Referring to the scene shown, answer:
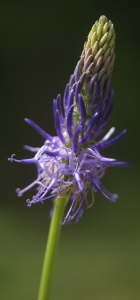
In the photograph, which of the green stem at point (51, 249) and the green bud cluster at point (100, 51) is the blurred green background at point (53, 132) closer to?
the green stem at point (51, 249)

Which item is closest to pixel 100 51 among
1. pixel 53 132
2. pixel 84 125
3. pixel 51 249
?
pixel 84 125

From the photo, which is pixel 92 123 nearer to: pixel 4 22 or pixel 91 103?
pixel 91 103

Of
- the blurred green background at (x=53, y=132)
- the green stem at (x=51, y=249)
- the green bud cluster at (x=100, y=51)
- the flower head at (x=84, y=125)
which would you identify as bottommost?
the green stem at (x=51, y=249)

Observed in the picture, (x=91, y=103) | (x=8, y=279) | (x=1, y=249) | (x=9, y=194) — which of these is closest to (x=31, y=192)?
(x=9, y=194)

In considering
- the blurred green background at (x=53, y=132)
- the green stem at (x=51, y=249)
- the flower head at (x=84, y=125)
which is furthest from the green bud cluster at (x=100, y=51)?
the blurred green background at (x=53, y=132)

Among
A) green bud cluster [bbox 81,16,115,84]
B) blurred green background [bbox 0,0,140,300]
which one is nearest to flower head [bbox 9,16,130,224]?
green bud cluster [bbox 81,16,115,84]

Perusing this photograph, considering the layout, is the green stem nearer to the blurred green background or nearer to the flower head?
the flower head
